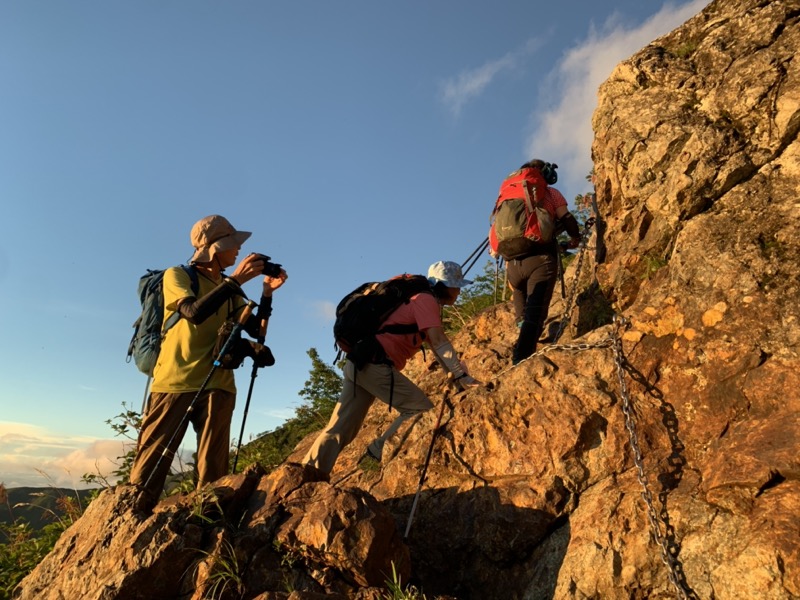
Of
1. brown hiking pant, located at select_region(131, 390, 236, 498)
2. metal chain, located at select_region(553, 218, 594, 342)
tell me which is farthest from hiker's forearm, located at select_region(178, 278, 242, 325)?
metal chain, located at select_region(553, 218, 594, 342)

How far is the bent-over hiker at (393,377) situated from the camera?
6047 mm

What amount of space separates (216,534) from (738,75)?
7.37m

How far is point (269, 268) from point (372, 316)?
47.6 inches

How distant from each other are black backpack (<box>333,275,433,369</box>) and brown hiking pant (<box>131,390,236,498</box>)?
130cm

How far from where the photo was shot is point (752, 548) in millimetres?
4039

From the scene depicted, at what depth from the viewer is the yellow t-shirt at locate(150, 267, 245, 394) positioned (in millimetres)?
5773

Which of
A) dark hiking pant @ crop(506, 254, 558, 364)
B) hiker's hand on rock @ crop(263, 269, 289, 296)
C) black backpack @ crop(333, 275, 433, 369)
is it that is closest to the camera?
black backpack @ crop(333, 275, 433, 369)

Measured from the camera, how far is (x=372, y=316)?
6.21m

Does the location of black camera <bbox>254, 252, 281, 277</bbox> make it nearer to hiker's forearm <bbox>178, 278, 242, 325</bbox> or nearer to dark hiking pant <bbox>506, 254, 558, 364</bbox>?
hiker's forearm <bbox>178, 278, 242, 325</bbox>

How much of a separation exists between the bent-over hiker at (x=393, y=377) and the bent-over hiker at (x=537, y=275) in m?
1.69

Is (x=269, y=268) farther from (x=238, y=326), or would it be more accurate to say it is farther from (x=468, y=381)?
(x=468, y=381)

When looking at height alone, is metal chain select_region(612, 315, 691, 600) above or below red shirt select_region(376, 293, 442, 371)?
below

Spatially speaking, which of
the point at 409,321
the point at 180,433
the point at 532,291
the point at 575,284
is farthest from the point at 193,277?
the point at 575,284

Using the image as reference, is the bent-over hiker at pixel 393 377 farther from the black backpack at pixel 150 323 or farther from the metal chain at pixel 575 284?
the metal chain at pixel 575 284
